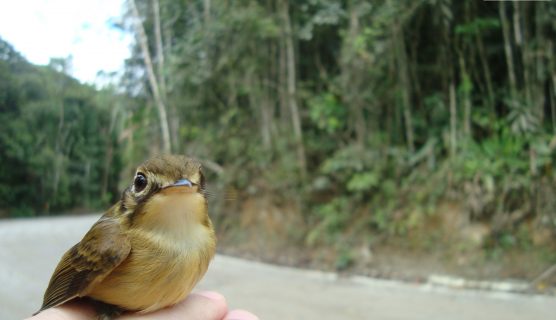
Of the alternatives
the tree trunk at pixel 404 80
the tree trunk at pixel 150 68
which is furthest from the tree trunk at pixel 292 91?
the tree trunk at pixel 150 68

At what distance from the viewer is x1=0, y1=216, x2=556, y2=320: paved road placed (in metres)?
1.50

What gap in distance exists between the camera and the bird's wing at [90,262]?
3.61 feet

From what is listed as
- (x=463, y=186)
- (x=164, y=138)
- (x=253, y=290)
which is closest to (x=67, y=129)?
(x=164, y=138)

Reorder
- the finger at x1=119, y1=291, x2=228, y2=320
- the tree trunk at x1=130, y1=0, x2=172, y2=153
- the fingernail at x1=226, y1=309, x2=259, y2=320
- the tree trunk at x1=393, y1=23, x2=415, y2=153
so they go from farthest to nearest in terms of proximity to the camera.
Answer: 1. the tree trunk at x1=393, y1=23, x2=415, y2=153
2. the tree trunk at x1=130, y1=0, x2=172, y2=153
3. the fingernail at x1=226, y1=309, x2=259, y2=320
4. the finger at x1=119, y1=291, x2=228, y2=320

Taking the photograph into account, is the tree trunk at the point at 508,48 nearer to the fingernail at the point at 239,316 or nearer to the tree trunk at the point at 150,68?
the tree trunk at the point at 150,68

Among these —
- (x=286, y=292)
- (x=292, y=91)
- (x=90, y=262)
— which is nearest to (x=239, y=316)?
(x=90, y=262)

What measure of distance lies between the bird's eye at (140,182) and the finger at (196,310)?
327 millimetres

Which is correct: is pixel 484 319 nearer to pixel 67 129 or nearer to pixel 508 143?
pixel 508 143

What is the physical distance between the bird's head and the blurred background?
190 cm

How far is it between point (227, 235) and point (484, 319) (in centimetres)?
363

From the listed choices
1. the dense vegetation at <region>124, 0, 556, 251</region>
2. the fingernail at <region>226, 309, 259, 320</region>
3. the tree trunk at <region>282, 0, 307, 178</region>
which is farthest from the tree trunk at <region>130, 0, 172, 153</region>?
the tree trunk at <region>282, 0, 307, 178</region>

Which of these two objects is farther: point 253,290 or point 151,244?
point 253,290

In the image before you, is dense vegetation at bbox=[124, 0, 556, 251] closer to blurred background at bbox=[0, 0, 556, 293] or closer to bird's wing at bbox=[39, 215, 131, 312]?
blurred background at bbox=[0, 0, 556, 293]

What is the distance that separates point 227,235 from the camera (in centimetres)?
617
